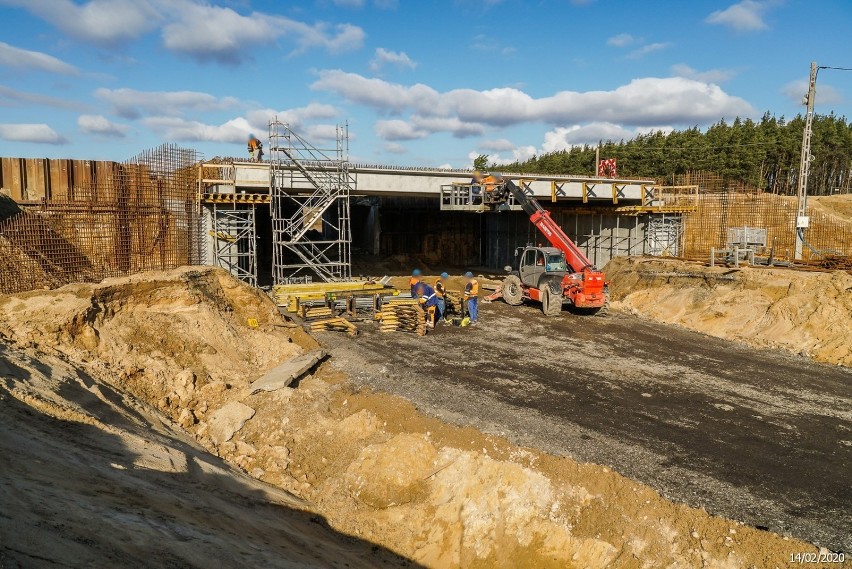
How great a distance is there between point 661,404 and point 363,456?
641 cm

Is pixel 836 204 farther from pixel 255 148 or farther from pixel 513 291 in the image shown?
pixel 255 148

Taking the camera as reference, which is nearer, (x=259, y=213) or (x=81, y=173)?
(x=81, y=173)

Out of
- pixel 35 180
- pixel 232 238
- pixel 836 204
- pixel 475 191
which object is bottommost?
pixel 232 238

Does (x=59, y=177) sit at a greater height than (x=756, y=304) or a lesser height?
greater

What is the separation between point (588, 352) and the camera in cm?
1548

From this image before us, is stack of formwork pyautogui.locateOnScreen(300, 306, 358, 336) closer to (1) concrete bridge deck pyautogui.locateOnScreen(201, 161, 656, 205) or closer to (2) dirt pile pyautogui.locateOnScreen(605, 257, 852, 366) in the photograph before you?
(1) concrete bridge deck pyautogui.locateOnScreen(201, 161, 656, 205)

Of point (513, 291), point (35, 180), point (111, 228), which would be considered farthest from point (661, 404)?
point (35, 180)

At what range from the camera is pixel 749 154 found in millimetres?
56906

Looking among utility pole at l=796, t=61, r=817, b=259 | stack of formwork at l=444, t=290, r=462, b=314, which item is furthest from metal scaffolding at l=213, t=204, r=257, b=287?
utility pole at l=796, t=61, r=817, b=259

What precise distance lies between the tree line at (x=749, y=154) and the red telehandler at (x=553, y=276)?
1523 inches

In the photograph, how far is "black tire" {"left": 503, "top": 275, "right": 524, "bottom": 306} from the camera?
22141 mm

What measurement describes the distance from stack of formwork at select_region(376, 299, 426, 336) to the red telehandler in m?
4.76

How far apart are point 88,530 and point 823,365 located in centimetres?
1681
